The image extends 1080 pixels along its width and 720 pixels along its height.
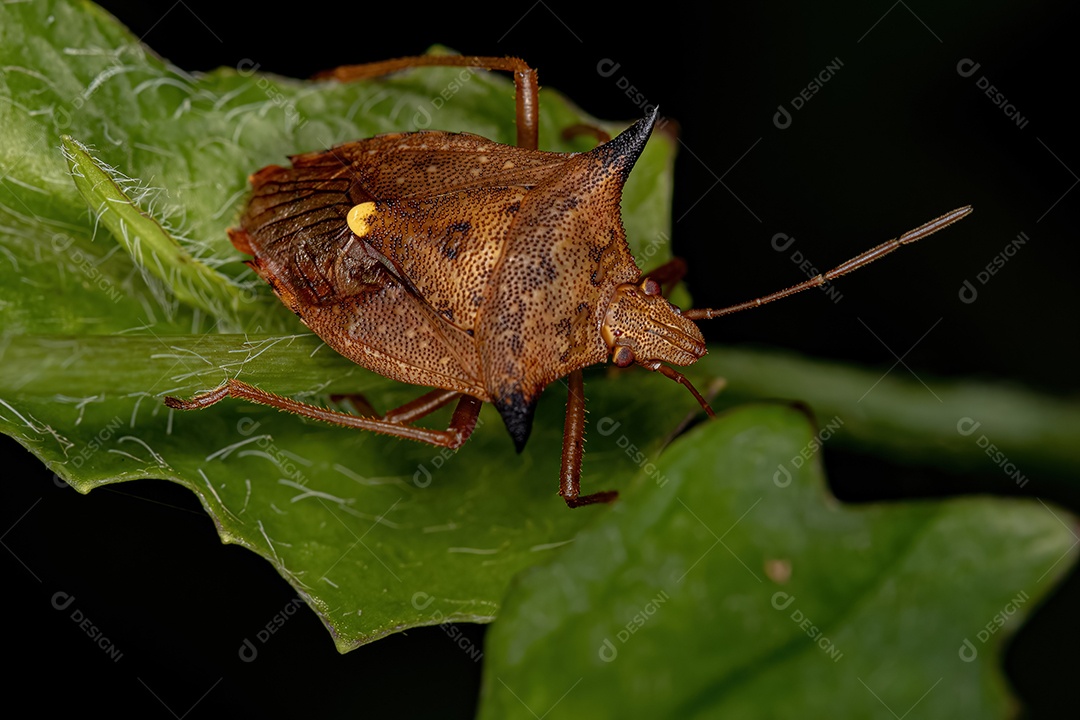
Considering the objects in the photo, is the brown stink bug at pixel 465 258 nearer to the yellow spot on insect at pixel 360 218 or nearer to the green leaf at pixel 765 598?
the yellow spot on insect at pixel 360 218

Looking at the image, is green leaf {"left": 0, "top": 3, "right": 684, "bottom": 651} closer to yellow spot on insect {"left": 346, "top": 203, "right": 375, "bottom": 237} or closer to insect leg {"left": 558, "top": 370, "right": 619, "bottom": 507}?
insect leg {"left": 558, "top": 370, "right": 619, "bottom": 507}

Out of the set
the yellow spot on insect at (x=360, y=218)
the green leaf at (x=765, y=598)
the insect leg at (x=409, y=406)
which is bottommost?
the green leaf at (x=765, y=598)

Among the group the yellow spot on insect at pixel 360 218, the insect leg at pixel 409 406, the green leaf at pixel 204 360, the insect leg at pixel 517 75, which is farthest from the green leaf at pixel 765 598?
the insect leg at pixel 517 75

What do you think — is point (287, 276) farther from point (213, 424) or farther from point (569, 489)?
point (569, 489)

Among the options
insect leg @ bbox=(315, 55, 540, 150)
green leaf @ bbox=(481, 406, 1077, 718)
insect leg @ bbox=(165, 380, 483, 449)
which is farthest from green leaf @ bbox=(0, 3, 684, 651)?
green leaf @ bbox=(481, 406, 1077, 718)

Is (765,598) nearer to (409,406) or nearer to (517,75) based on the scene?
(409,406)

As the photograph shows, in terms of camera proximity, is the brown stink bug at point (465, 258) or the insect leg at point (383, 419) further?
the brown stink bug at point (465, 258)

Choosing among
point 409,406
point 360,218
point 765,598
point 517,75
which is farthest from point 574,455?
point 517,75
